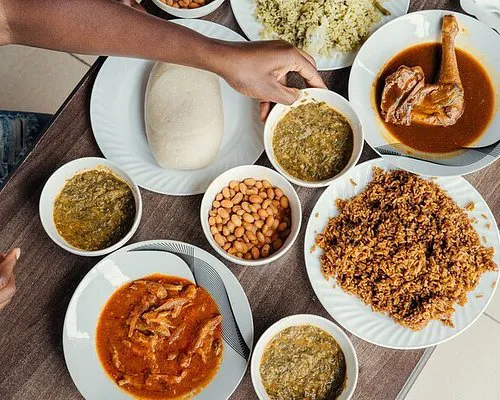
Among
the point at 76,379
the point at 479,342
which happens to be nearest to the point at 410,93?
the point at 76,379

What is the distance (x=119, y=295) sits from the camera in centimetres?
151

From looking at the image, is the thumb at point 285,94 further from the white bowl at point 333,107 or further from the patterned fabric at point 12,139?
the patterned fabric at point 12,139

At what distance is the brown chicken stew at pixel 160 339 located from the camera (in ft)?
4.83

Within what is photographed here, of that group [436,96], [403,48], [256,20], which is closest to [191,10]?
[256,20]

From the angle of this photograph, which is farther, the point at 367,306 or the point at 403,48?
the point at 403,48

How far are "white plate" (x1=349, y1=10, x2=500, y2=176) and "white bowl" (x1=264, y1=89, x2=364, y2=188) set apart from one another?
0.13 ft

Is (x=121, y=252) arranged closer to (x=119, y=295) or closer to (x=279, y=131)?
(x=119, y=295)

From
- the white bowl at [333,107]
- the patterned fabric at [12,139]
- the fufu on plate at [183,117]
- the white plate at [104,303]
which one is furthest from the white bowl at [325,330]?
the patterned fabric at [12,139]

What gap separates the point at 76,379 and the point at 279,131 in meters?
0.77

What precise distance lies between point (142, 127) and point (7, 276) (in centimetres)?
52

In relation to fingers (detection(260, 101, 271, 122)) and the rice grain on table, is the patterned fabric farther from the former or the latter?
the rice grain on table

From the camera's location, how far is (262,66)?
1423 mm

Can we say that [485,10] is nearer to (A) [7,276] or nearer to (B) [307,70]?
(B) [307,70]

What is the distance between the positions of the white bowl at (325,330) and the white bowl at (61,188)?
1.34 feet
